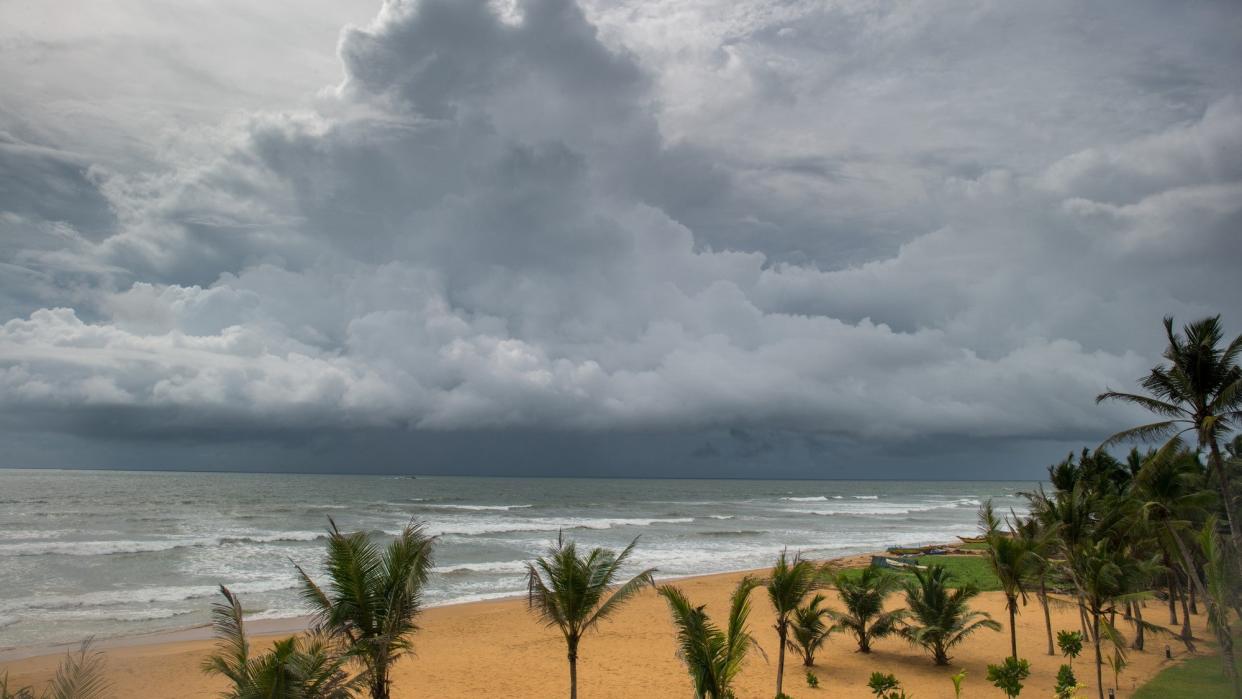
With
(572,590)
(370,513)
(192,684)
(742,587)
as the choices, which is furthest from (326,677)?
(370,513)

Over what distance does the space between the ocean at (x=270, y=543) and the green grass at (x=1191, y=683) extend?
21811mm

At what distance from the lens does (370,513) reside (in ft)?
231

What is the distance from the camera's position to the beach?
16.8 m

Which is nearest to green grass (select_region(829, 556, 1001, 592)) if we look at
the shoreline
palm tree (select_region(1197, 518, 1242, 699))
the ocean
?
the ocean

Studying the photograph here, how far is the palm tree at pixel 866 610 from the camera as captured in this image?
755 inches

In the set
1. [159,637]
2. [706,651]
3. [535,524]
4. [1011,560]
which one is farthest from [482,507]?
[706,651]

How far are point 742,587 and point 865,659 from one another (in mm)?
10507

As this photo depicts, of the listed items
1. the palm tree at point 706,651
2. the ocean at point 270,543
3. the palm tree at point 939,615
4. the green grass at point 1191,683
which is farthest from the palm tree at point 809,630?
the ocean at point 270,543

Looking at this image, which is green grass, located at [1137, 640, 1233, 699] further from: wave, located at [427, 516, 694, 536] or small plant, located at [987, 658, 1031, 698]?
wave, located at [427, 516, 694, 536]

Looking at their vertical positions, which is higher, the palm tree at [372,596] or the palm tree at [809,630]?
the palm tree at [372,596]

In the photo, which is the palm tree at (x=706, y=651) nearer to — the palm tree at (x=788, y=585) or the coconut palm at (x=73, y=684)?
the palm tree at (x=788, y=585)

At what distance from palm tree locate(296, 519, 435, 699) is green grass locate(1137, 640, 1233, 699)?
14510mm

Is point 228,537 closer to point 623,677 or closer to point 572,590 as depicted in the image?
point 623,677

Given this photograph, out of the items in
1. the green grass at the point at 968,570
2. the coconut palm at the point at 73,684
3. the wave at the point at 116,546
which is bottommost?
the green grass at the point at 968,570
